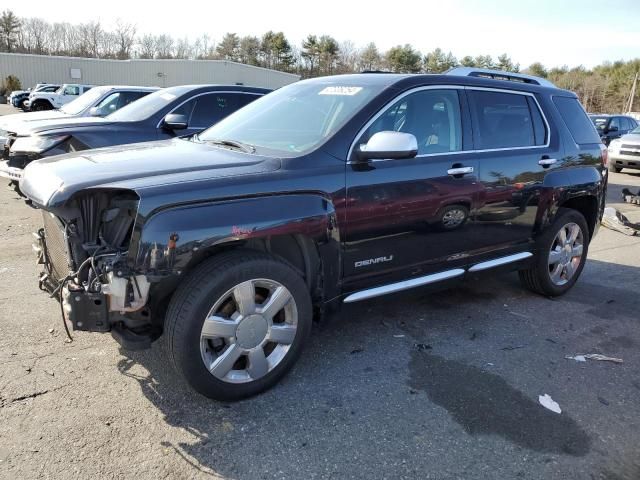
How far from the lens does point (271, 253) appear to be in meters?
3.02

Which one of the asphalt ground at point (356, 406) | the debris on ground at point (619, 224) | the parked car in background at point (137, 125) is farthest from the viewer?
the debris on ground at point (619, 224)

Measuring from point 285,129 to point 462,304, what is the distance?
7.54 ft

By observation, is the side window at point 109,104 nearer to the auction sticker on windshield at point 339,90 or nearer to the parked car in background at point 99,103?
the parked car in background at point 99,103

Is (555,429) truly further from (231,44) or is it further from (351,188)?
(231,44)

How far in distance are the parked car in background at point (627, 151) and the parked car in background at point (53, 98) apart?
2654 cm

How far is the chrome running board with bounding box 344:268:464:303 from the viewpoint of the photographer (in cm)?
340

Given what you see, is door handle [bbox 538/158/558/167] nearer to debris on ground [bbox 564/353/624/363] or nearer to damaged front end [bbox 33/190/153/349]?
debris on ground [bbox 564/353/624/363]

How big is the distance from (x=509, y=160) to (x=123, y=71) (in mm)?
55711

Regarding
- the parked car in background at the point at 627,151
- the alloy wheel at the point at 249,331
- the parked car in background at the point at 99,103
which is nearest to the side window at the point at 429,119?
the alloy wheel at the point at 249,331

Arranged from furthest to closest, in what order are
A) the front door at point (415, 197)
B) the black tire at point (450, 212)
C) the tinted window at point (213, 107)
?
the tinted window at point (213, 107) < the black tire at point (450, 212) < the front door at point (415, 197)

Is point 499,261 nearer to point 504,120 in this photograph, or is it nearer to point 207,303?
point 504,120

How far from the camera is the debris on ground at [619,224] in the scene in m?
7.64

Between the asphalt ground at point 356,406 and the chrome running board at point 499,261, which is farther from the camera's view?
the chrome running board at point 499,261

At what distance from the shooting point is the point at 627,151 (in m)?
14.6
